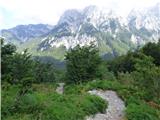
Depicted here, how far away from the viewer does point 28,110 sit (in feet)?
71.0

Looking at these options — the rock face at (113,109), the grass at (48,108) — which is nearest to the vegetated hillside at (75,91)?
the grass at (48,108)

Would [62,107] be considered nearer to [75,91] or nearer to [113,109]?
[113,109]

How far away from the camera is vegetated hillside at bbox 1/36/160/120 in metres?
22.0

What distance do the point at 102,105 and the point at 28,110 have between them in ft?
26.2

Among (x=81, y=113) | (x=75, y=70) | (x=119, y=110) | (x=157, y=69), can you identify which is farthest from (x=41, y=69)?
(x=81, y=113)

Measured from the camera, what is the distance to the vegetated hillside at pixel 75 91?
72.2 feet

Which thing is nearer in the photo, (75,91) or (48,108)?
(48,108)

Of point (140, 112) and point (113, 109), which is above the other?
point (113, 109)

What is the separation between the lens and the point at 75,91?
35375mm

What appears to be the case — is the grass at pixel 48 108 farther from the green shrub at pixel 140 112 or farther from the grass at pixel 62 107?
the green shrub at pixel 140 112

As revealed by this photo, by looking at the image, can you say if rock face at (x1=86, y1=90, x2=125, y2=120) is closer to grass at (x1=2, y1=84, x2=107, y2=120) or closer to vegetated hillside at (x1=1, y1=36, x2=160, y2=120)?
vegetated hillside at (x1=1, y1=36, x2=160, y2=120)

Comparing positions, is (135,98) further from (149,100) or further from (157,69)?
(157,69)

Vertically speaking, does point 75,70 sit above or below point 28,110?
above

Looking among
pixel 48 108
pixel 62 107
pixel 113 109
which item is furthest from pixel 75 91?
pixel 48 108
